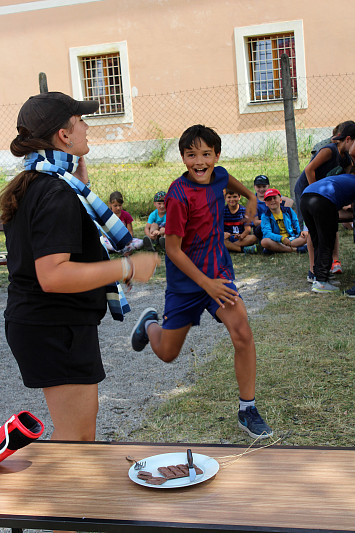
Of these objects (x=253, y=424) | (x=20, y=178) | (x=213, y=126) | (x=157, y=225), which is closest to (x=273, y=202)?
(x=157, y=225)

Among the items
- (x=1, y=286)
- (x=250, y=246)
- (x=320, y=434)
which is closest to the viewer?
(x=320, y=434)

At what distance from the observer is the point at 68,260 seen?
2.33m

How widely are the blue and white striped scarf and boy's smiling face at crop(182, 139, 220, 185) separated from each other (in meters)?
1.34

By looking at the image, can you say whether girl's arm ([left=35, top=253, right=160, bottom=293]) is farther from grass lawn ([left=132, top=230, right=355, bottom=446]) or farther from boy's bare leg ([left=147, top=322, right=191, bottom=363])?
grass lawn ([left=132, top=230, right=355, bottom=446])

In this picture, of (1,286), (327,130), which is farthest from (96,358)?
(327,130)

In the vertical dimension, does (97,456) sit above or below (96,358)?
below

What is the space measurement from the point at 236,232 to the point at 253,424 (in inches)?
253

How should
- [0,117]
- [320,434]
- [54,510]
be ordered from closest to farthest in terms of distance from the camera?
[54,510] < [320,434] < [0,117]

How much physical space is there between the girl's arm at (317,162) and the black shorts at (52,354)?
203 inches

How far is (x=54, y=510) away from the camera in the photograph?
172 cm

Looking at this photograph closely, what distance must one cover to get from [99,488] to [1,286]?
7.85m

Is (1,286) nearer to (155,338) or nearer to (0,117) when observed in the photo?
(155,338)

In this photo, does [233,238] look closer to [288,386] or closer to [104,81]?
[288,386]

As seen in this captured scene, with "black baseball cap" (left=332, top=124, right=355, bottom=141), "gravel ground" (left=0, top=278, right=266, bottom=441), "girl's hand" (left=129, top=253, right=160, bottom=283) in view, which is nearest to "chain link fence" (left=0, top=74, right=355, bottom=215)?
"black baseball cap" (left=332, top=124, right=355, bottom=141)
